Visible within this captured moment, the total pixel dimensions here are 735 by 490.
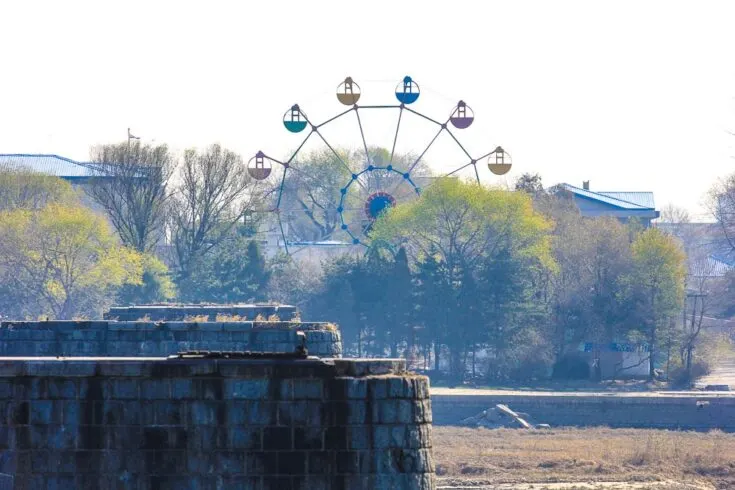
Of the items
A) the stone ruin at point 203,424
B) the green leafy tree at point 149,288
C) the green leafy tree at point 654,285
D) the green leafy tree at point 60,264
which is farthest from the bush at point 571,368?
the stone ruin at point 203,424

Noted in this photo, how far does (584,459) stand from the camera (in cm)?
4812

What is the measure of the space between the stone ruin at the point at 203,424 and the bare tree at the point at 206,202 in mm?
72730

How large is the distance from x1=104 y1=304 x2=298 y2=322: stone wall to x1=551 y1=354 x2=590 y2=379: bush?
30702mm

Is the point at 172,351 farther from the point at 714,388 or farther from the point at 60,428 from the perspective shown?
the point at 714,388

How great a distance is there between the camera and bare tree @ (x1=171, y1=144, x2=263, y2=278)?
89812 millimetres

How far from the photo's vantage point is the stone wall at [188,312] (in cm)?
4247

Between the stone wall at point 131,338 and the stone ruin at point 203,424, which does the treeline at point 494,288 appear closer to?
the stone wall at point 131,338

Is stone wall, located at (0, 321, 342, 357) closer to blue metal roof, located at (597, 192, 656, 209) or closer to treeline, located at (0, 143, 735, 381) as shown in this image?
treeline, located at (0, 143, 735, 381)

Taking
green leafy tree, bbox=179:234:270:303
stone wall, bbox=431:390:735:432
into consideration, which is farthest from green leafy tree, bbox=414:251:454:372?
stone wall, bbox=431:390:735:432

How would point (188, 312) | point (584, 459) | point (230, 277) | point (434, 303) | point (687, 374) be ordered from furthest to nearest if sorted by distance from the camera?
point (230, 277) < point (434, 303) < point (687, 374) < point (584, 459) < point (188, 312)

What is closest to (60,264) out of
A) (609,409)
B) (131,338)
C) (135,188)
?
(135,188)

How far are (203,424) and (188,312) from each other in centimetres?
2786

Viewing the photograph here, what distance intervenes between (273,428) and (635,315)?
215 ft

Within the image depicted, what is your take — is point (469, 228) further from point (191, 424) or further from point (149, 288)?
point (191, 424)
